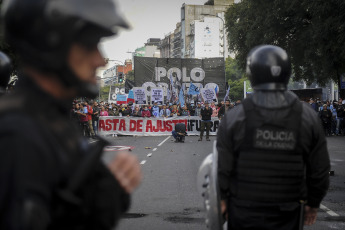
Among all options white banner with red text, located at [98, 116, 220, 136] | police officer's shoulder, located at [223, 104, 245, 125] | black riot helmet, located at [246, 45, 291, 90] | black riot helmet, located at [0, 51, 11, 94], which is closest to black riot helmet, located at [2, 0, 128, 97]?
police officer's shoulder, located at [223, 104, 245, 125]

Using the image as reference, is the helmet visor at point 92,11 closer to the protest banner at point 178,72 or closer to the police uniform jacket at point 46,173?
the police uniform jacket at point 46,173

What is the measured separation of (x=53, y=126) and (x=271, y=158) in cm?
200

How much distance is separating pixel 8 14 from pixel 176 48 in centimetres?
15502

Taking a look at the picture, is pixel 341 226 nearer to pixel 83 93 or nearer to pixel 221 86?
pixel 83 93

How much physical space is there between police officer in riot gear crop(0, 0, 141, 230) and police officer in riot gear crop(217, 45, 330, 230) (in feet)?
5.62

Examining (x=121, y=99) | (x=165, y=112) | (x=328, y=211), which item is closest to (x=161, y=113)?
(x=165, y=112)

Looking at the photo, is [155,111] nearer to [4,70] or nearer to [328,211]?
[328,211]

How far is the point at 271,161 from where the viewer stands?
328 centimetres

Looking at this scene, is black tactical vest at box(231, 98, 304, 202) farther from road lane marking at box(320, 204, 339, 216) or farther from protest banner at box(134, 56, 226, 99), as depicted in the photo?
protest banner at box(134, 56, 226, 99)

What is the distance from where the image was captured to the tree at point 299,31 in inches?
945

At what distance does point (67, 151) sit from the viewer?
154cm

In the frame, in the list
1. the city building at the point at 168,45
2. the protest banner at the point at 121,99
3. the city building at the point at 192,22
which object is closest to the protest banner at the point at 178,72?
the protest banner at the point at 121,99

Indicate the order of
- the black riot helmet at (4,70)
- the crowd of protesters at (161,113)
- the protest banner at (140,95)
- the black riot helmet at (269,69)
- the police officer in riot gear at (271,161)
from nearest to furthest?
1. the police officer in riot gear at (271,161)
2. the black riot helmet at (269,69)
3. the black riot helmet at (4,70)
4. the crowd of protesters at (161,113)
5. the protest banner at (140,95)

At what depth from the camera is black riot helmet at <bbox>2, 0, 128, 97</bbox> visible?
1521 millimetres
